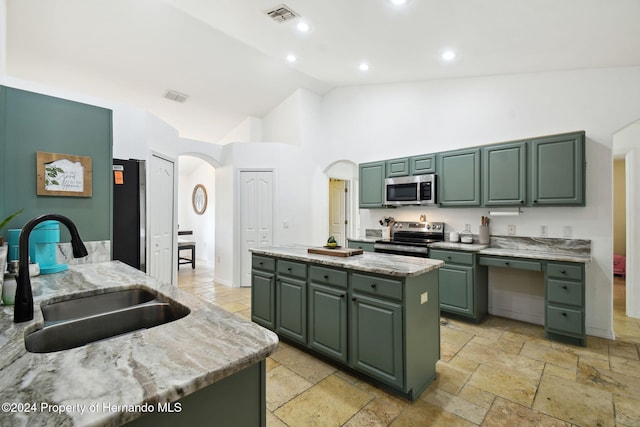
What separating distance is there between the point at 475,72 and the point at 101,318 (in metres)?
4.44

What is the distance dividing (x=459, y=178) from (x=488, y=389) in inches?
96.9

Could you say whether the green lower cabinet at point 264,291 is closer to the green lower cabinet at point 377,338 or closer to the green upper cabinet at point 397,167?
the green lower cabinet at point 377,338

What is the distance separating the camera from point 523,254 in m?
3.19

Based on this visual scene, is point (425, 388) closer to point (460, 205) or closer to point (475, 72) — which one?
point (460, 205)

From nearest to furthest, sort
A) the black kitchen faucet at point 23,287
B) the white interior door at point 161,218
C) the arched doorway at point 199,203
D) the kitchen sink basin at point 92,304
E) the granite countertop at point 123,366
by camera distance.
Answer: the granite countertop at point 123,366 < the black kitchen faucet at point 23,287 < the kitchen sink basin at point 92,304 < the white interior door at point 161,218 < the arched doorway at point 199,203

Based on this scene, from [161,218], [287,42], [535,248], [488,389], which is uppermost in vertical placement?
[287,42]

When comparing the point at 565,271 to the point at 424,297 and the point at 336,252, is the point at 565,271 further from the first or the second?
the point at 336,252

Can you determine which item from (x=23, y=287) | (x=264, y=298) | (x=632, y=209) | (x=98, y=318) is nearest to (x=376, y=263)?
(x=264, y=298)

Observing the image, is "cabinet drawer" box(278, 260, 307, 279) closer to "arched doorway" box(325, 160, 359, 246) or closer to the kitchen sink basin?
the kitchen sink basin

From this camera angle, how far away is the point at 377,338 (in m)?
2.13

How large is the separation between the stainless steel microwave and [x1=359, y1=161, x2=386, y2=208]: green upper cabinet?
129 millimetres

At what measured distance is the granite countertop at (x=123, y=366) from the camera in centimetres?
62

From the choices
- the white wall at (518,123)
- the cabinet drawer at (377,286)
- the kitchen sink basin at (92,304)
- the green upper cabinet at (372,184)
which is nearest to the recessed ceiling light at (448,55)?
the white wall at (518,123)

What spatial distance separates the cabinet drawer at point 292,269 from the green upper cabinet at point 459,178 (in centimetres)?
233
